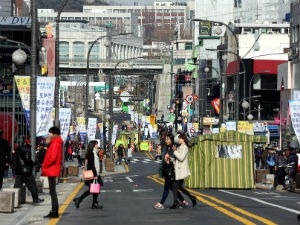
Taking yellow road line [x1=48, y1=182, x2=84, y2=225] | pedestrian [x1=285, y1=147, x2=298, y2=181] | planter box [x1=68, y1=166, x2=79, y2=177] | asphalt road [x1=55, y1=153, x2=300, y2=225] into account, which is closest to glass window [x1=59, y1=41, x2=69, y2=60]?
planter box [x1=68, y1=166, x2=79, y2=177]

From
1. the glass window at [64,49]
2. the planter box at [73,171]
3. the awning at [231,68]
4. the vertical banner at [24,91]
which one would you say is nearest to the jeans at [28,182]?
the vertical banner at [24,91]

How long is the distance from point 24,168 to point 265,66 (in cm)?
7864

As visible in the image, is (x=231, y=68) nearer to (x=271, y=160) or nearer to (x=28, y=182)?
(x=271, y=160)

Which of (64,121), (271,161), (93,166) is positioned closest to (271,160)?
(271,161)

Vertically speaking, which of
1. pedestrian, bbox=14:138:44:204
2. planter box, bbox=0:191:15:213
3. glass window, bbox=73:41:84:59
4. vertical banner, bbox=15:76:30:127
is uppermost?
glass window, bbox=73:41:84:59

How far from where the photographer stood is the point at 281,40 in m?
111

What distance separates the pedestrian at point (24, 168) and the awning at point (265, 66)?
249 ft

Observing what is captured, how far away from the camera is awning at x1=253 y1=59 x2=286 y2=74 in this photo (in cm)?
10144

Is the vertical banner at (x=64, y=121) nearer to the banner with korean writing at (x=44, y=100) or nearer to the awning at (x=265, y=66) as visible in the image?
the banner with korean writing at (x=44, y=100)

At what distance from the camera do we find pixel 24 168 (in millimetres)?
26016

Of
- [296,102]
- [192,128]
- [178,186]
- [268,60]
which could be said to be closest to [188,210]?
[178,186]

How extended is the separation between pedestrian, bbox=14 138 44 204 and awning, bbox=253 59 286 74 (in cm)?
7602

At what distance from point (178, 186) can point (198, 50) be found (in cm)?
12499

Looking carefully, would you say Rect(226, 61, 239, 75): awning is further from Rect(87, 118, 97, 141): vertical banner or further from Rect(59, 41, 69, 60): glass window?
Rect(59, 41, 69, 60): glass window
